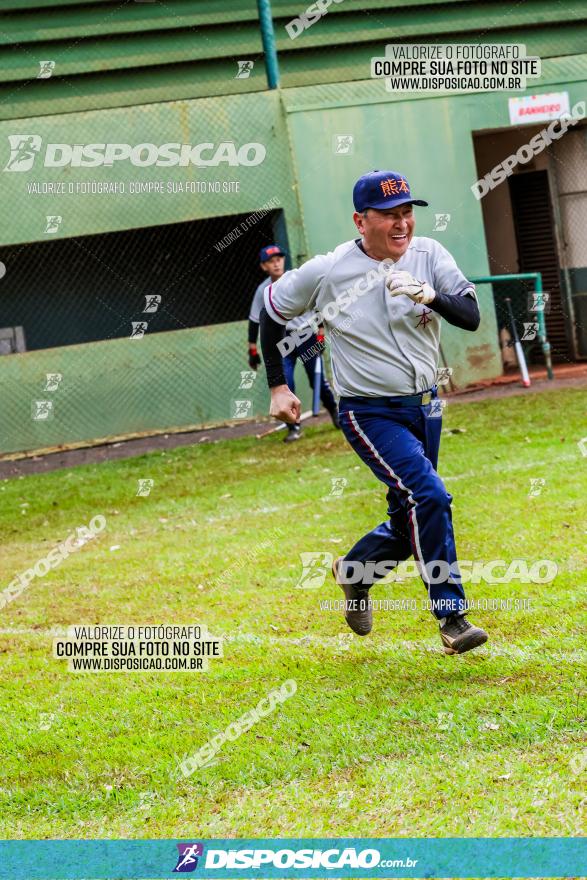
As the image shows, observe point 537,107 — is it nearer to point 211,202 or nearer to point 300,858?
point 211,202

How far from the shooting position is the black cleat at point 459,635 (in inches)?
228

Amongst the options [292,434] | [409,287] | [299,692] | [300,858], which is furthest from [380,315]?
[292,434]

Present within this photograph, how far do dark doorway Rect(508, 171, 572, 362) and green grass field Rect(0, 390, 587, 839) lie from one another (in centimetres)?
915

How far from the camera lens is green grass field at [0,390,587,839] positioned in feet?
14.9

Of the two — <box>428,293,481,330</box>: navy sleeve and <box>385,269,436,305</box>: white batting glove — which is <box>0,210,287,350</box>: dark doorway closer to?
<box>428,293,481,330</box>: navy sleeve

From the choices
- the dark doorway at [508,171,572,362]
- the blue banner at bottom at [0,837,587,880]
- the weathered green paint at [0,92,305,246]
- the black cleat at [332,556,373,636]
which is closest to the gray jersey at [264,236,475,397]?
the black cleat at [332,556,373,636]

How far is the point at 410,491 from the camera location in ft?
19.6

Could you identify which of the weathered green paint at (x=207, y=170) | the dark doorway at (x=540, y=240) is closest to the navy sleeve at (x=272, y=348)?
the weathered green paint at (x=207, y=170)

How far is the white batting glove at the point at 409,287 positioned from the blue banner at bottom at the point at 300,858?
2.44 m

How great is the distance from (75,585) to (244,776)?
170 inches

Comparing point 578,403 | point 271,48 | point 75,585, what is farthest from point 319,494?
point 271,48

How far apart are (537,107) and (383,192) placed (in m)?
13.3

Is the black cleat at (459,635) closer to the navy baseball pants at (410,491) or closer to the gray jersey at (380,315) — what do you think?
the navy baseball pants at (410,491)

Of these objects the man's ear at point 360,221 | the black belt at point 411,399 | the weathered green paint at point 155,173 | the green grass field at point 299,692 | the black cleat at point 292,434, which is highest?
the weathered green paint at point 155,173
